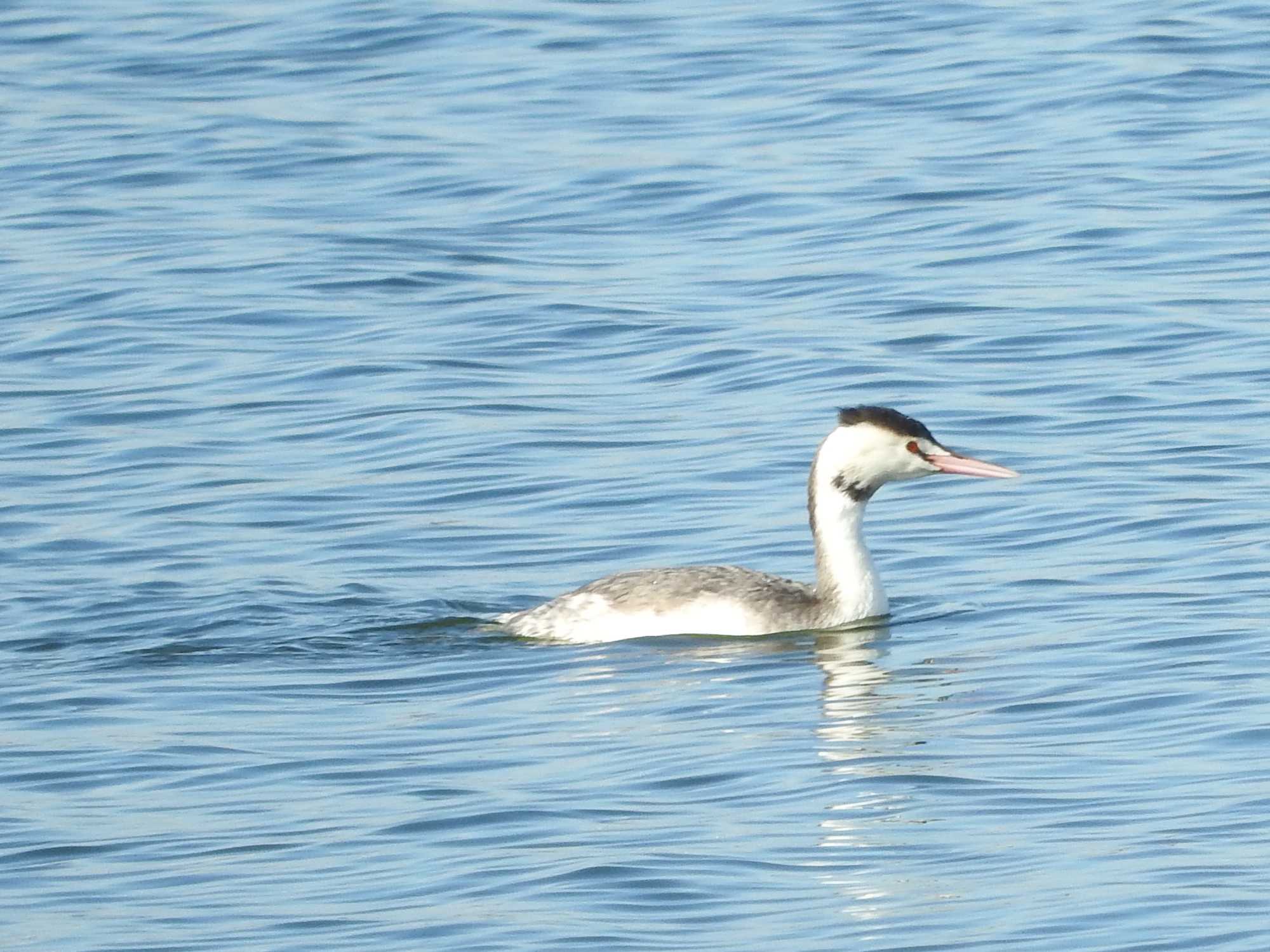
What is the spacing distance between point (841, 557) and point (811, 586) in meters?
0.38

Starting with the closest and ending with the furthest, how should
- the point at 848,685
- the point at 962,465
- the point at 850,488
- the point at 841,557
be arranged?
1. the point at 848,685
2. the point at 841,557
3. the point at 962,465
4. the point at 850,488

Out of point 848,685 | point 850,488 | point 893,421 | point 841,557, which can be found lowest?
point 848,685

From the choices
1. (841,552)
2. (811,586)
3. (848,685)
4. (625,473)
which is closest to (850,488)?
(841,552)

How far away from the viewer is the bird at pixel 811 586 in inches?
490

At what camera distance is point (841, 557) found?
12.9 metres

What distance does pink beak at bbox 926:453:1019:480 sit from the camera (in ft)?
42.6

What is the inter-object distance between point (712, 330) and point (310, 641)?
595cm

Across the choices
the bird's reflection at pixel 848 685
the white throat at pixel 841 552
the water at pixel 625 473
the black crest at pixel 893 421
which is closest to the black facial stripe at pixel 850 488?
the white throat at pixel 841 552

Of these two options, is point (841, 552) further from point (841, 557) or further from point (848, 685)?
point (848, 685)

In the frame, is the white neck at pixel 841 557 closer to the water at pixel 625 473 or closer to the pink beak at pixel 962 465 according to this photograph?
the water at pixel 625 473

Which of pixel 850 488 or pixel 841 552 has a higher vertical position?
pixel 850 488

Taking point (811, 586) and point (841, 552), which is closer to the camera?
point (841, 552)

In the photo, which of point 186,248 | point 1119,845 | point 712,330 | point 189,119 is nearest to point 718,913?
point 1119,845

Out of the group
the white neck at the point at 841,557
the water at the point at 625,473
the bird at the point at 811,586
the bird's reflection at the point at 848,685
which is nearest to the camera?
the water at the point at 625,473
